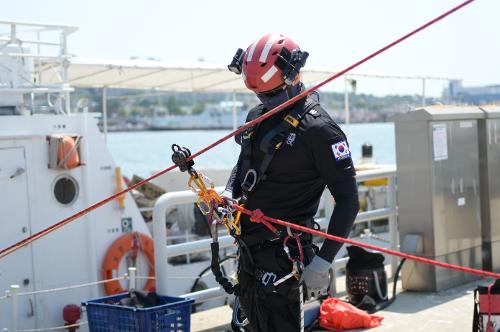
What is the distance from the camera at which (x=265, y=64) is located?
3805mm

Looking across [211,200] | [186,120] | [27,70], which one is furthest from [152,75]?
[186,120]

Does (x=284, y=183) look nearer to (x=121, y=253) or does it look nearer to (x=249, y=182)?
(x=249, y=182)

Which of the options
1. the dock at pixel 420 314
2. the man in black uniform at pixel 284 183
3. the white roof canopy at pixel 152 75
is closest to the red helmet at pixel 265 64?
the man in black uniform at pixel 284 183

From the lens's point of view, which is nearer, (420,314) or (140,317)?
(140,317)

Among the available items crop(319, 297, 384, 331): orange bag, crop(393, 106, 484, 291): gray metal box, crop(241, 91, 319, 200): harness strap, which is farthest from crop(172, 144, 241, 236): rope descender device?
crop(393, 106, 484, 291): gray metal box

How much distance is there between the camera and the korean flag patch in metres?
3.64

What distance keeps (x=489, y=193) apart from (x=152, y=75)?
23.0 feet

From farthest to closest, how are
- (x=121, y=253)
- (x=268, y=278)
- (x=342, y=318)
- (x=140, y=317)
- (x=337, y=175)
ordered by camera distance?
1. (x=121, y=253)
2. (x=342, y=318)
3. (x=140, y=317)
4. (x=268, y=278)
5. (x=337, y=175)

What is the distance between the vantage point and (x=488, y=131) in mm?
7500

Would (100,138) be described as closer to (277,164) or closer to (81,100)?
(81,100)

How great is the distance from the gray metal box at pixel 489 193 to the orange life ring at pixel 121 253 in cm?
406

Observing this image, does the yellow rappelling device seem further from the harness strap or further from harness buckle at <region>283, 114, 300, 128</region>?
harness buckle at <region>283, 114, 300, 128</region>

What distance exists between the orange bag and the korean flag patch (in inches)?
99.4

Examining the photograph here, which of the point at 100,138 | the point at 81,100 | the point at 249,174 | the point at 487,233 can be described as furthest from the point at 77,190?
the point at 249,174
